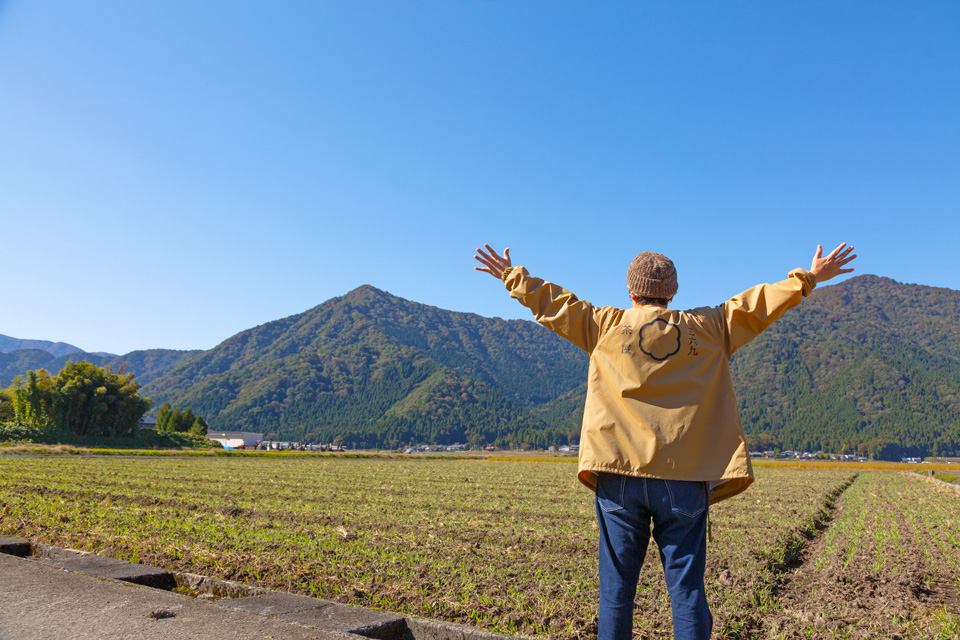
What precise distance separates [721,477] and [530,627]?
2124mm

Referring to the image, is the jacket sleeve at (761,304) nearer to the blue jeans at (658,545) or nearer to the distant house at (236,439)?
the blue jeans at (658,545)

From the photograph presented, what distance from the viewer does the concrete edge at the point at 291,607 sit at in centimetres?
371

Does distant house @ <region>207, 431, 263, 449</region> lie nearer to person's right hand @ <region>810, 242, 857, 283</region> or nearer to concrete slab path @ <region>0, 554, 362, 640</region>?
concrete slab path @ <region>0, 554, 362, 640</region>

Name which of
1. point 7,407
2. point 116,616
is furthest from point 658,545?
point 7,407

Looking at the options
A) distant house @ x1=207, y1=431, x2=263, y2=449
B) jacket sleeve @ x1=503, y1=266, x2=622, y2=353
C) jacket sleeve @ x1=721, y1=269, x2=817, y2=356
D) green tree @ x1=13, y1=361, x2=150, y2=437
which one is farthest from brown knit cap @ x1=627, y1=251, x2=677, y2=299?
distant house @ x1=207, y1=431, x2=263, y2=449

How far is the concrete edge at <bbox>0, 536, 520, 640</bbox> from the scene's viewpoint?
3705mm

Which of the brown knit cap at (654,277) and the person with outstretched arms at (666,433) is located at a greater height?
the brown knit cap at (654,277)

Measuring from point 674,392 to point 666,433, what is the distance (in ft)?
0.64

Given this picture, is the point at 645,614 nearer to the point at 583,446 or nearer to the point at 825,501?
the point at 583,446

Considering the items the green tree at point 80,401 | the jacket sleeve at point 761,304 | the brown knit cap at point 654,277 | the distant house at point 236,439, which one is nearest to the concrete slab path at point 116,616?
the brown knit cap at point 654,277

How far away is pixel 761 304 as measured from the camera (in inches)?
111

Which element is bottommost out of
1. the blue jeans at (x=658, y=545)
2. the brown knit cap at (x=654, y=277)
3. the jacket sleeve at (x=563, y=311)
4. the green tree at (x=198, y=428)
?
→ the green tree at (x=198, y=428)

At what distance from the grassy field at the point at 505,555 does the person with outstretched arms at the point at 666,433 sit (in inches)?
64.0

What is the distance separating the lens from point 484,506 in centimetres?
1269
